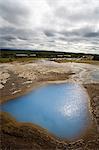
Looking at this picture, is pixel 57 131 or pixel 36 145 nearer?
pixel 36 145

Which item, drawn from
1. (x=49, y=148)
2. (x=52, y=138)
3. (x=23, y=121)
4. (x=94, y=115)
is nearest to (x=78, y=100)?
(x=94, y=115)

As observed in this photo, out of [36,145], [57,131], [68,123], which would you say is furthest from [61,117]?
[36,145]

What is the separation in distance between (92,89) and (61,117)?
32.9ft

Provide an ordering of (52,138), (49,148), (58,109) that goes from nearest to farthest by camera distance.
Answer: (49,148) < (52,138) < (58,109)

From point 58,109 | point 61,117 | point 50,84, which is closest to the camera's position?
point 61,117

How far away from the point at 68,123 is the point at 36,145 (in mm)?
4157

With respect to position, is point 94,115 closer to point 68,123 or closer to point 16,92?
point 68,123

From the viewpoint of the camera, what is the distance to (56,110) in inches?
682

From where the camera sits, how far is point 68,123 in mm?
14641

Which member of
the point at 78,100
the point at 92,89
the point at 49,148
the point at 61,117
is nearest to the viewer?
the point at 49,148

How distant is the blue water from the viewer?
1388 centimetres

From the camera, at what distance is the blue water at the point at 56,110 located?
13.9 m

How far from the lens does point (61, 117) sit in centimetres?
1570

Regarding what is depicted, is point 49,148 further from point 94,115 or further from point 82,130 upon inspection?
point 94,115
